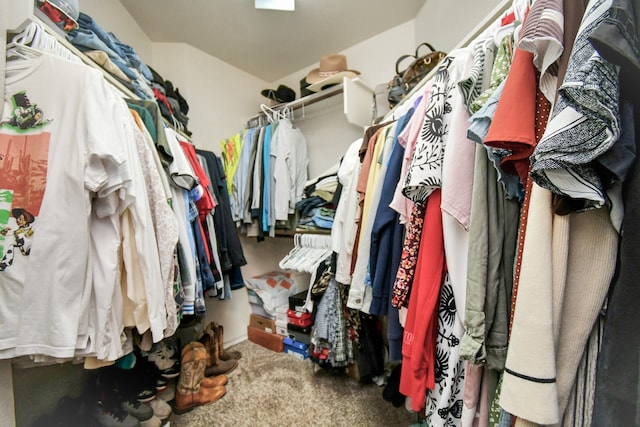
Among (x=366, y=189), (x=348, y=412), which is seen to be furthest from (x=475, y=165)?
(x=348, y=412)

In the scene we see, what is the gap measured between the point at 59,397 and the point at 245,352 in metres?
0.98

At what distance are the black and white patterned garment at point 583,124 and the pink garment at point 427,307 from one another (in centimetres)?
27

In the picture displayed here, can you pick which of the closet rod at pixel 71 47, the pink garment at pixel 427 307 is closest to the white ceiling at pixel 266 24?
the closet rod at pixel 71 47

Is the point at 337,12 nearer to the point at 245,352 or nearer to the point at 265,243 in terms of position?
the point at 265,243

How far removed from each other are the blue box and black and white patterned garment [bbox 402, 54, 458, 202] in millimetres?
1407

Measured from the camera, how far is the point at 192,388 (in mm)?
1217

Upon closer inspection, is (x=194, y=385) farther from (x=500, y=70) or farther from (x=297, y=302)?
(x=500, y=70)

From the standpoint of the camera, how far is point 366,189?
3.03 ft

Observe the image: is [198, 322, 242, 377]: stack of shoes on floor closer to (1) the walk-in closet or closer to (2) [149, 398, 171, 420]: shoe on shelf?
(1) the walk-in closet

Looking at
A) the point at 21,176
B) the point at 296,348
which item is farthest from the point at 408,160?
the point at 296,348

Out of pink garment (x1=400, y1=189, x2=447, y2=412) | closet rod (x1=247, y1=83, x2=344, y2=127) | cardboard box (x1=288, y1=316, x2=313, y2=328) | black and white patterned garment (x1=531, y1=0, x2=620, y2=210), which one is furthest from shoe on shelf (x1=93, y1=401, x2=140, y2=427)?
closet rod (x1=247, y1=83, x2=344, y2=127)

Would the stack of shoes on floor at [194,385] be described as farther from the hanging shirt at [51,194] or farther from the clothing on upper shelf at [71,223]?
the hanging shirt at [51,194]

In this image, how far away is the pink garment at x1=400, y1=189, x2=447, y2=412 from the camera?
22.3 inches

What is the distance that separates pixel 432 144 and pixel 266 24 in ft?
5.37
